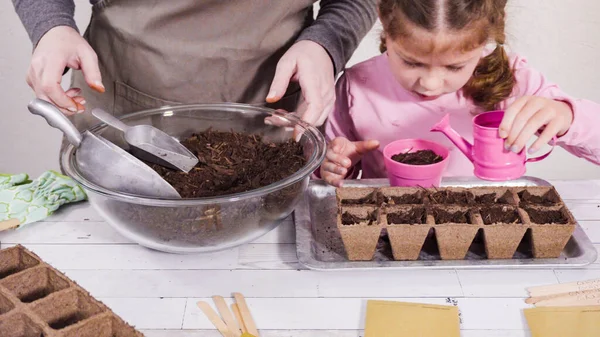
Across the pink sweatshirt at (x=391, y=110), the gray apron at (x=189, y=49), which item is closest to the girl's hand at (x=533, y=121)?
the pink sweatshirt at (x=391, y=110)

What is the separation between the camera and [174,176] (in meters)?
1.27

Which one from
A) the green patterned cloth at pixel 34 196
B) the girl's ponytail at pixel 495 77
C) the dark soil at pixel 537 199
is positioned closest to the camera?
the dark soil at pixel 537 199

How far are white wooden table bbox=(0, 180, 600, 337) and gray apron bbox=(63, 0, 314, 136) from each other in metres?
0.42

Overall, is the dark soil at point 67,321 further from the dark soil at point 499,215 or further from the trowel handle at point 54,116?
the dark soil at point 499,215

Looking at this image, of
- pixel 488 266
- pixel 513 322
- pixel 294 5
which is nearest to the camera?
pixel 513 322

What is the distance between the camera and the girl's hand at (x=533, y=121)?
1311 mm

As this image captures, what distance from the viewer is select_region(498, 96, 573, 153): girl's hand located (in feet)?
4.30

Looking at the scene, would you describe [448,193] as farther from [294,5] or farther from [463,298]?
[294,5]

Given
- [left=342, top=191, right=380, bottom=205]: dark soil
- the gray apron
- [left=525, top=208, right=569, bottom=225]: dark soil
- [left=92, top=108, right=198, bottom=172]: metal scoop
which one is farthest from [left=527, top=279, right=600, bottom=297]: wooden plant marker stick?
the gray apron

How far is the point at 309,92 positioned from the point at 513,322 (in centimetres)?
62

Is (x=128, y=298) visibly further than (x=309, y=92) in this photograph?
No

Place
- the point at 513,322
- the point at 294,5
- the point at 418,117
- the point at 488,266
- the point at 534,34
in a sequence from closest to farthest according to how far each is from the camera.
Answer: the point at 513,322 < the point at 488,266 < the point at 294,5 < the point at 418,117 < the point at 534,34

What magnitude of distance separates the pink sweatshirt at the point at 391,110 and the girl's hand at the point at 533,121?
0.23 m

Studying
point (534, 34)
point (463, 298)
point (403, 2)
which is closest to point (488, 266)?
point (463, 298)
